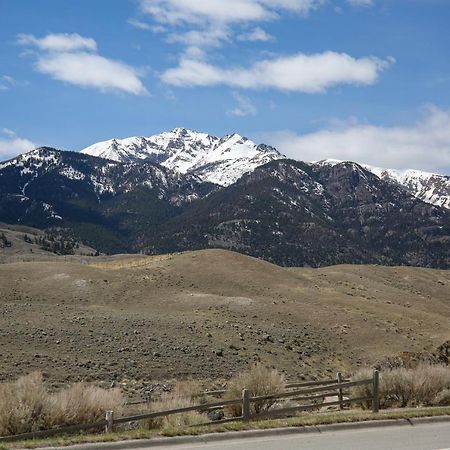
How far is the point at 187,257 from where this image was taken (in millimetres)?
71500

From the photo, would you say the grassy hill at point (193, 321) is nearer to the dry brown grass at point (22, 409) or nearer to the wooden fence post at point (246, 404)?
the dry brown grass at point (22, 409)

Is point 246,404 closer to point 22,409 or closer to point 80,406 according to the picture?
point 80,406

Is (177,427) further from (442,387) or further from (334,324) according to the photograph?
(334,324)

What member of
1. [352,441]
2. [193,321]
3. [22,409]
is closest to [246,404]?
[352,441]

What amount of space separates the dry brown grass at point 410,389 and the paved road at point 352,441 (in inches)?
190

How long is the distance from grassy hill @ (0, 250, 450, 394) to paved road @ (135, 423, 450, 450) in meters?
19.1

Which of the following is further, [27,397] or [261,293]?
[261,293]

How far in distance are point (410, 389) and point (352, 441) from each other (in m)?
7.62

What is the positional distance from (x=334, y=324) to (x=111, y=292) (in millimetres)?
20008

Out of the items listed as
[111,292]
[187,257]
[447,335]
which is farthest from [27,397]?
[187,257]

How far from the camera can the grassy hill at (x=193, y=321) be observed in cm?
3775

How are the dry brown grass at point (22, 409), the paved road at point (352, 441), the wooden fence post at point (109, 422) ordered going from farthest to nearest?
1. the wooden fence post at point (109, 422)
2. the dry brown grass at point (22, 409)
3. the paved road at point (352, 441)

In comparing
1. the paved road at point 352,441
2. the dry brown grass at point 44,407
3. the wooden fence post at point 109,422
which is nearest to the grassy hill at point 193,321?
the dry brown grass at point 44,407

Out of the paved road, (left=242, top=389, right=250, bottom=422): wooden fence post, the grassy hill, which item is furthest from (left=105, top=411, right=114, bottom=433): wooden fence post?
the grassy hill
